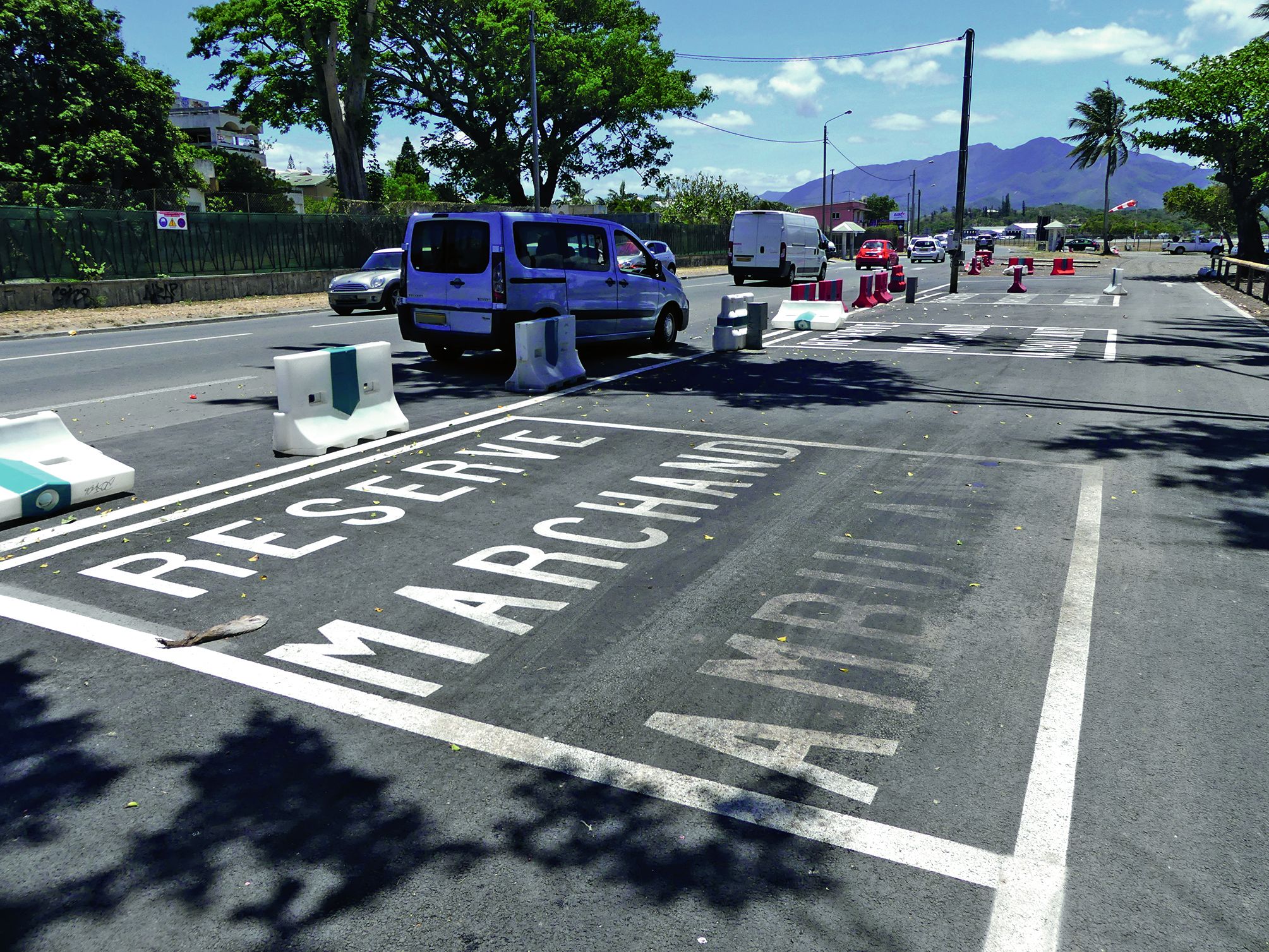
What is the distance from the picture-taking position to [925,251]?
59094mm

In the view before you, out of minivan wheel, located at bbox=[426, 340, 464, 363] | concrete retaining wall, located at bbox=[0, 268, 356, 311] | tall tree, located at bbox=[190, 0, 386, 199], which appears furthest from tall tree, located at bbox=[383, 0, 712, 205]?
minivan wheel, located at bbox=[426, 340, 464, 363]

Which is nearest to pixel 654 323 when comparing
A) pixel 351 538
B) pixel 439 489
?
pixel 439 489

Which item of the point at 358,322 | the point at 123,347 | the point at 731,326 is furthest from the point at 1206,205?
the point at 123,347

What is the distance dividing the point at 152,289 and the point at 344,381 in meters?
20.0

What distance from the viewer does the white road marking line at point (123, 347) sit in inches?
615

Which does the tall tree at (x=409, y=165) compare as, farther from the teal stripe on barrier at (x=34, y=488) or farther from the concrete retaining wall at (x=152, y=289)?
the teal stripe on barrier at (x=34, y=488)

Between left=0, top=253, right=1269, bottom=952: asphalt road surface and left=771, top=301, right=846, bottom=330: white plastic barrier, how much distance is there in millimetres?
10840

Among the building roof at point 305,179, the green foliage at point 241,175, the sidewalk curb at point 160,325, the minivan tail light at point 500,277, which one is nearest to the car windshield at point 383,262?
the sidewalk curb at point 160,325

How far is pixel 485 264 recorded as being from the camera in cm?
1234

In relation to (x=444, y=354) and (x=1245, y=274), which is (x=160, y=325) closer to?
(x=444, y=354)

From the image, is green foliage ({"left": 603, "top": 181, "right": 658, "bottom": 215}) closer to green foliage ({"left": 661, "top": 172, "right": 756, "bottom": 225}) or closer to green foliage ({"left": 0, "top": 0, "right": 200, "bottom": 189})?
green foliage ({"left": 661, "top": 172, "right": 756, "bottom": 225})

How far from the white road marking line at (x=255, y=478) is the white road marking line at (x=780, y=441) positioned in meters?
0.60

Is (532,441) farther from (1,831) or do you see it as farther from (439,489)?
(1,831)

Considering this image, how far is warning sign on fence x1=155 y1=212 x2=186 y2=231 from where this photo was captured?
26991 millimetres
